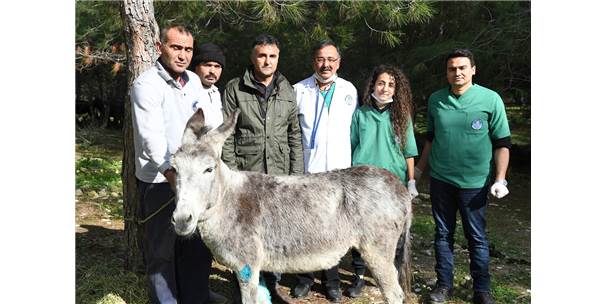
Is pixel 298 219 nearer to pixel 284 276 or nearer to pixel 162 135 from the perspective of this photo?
pixel 162 135

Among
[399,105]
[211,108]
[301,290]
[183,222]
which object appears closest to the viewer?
[183,222]

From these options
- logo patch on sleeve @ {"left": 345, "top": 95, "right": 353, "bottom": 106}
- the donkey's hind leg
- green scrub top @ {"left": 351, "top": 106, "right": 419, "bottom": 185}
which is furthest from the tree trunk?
the donkey's hind leg

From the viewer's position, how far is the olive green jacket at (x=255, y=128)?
4.27 metres

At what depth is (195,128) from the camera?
335cm

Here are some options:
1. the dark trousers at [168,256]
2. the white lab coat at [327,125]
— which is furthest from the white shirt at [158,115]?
the white lab coat at [327,125]

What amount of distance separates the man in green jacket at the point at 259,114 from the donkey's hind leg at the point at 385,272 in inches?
47.0

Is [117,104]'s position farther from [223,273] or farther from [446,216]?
[446,216]

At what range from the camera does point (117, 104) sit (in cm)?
1792

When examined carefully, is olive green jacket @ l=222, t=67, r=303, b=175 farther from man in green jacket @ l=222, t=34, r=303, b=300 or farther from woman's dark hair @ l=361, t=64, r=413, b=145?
woman's dark hair @ l=361, t=64, r=413, b=145

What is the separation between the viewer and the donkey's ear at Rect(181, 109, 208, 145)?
3285 mm

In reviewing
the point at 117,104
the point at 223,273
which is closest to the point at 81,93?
the point at 117,104

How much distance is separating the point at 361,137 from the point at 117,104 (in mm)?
15502

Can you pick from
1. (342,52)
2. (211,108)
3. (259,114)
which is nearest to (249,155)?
(259,114)

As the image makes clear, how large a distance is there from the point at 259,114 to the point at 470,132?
6.36 ft
